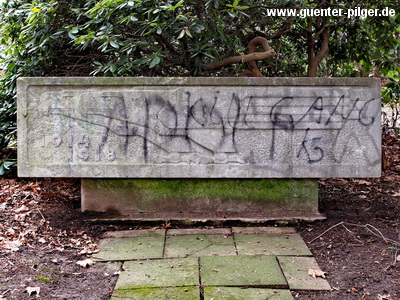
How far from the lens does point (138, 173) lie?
14.2ft

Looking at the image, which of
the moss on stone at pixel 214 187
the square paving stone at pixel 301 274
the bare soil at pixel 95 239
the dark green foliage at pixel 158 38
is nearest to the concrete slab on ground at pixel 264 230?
the bare soil at pixel 95 239

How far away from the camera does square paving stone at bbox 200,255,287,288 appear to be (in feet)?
10.0

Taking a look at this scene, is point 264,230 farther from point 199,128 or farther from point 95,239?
point 95,239

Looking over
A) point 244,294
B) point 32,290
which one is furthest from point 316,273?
point 32,290

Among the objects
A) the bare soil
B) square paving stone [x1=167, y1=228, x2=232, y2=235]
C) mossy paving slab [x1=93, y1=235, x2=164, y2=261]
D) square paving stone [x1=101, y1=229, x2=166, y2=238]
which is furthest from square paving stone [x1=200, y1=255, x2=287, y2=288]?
square paving stone [x1=101, y1=229, x2=166, y2=238]

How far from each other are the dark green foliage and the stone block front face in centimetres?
49

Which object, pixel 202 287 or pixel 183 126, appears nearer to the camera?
pixel 202 287

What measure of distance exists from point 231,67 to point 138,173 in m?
2.39

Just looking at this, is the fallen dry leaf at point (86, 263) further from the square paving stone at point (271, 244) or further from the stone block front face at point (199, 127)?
the square paving stone at point (271, 244)

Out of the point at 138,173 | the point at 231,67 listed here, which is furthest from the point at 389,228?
the point at 231,67

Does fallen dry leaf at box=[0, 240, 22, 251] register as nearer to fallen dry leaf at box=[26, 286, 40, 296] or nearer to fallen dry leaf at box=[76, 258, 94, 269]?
fallen dry leaf at box=[76, 258, 94, 269]

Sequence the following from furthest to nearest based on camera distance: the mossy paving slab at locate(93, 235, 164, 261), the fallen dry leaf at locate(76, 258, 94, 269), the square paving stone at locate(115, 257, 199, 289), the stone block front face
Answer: the stone block front face < the mossy paving slab at locate(93, 235, 164, 261) < the fallen dry leaf at locate(76, 258, 94, 269) < the square paving stone at locate(115, 257, 199, 289)

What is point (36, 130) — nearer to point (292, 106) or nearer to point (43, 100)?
point (43, 100)

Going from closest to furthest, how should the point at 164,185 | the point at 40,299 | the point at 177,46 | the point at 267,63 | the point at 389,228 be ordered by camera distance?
the point at 40,299, the point at 389,228, the point at 164,185, the point at 177,46, the point at 267,63
